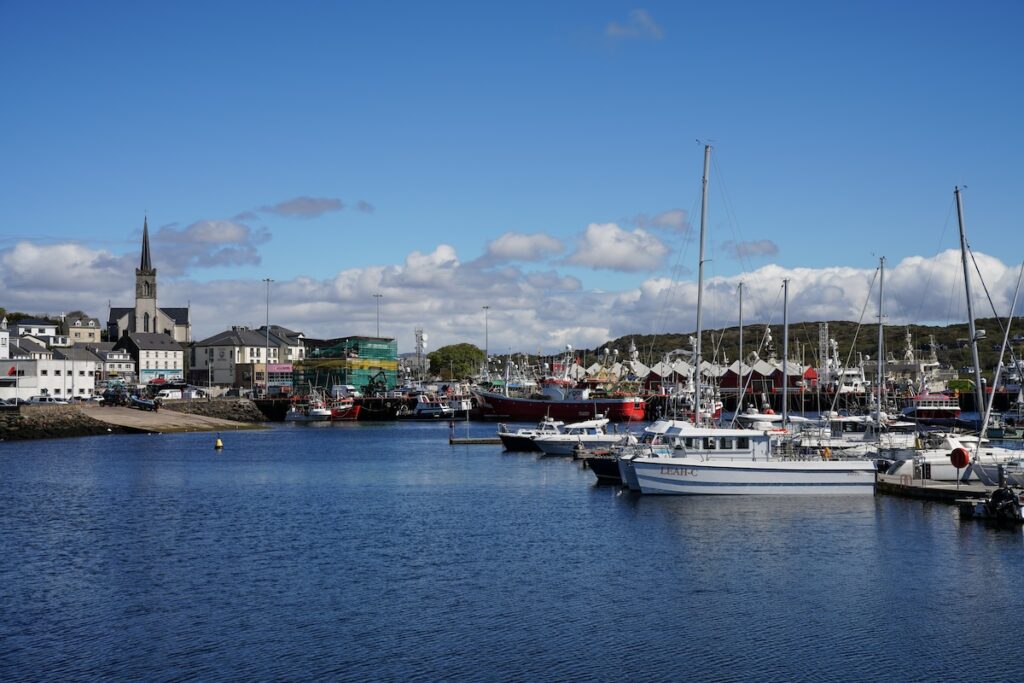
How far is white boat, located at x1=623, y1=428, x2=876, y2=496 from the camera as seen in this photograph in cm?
4716

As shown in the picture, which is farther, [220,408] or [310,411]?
[220,408]

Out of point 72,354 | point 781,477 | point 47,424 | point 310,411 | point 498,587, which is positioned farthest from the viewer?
point 72,354

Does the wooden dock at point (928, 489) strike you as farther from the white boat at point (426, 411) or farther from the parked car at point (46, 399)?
the parked car at point (46, 399)

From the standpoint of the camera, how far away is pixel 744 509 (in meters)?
44.6

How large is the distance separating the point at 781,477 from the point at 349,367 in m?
130

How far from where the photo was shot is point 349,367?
172 m

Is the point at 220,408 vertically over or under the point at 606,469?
over

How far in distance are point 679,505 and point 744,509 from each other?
9.36ft

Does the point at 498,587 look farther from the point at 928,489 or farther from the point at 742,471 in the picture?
the point at 928,489

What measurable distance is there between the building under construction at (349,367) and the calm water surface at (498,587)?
116204 mm

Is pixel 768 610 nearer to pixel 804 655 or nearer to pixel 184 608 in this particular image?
pixel 804 655

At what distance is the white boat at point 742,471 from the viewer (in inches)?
1857

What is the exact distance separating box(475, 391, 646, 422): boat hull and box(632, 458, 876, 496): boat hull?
231 ft

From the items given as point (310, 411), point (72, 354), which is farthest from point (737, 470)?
point (72, 354)
